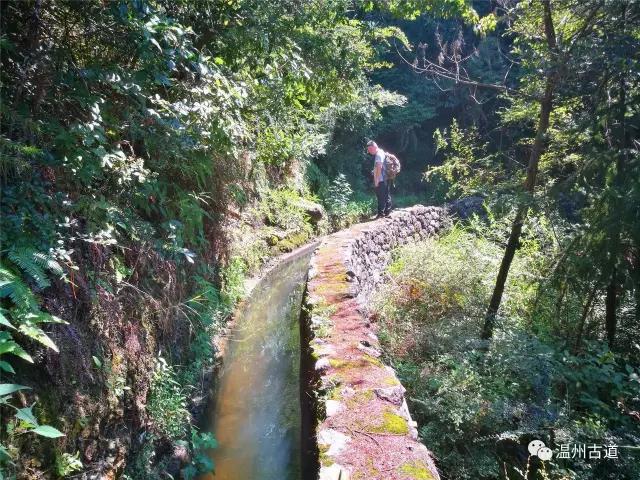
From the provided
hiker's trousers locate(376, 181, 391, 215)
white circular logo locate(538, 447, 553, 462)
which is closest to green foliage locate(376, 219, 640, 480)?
white circular logo locate(538, 447, 553, 462)

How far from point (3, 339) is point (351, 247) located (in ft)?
20.1

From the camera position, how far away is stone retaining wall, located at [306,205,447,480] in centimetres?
270

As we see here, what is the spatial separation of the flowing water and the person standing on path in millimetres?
4606

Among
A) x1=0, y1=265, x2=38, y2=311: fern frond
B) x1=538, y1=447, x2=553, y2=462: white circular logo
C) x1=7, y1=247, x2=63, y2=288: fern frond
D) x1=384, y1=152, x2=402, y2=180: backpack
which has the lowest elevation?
x1=538, y1=447, x2=553, y2=462: white circular logo

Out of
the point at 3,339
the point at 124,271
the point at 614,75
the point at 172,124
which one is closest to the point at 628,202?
the point at 614,75

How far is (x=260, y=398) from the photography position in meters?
4.93

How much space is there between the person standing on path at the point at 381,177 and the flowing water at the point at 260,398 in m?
4.61

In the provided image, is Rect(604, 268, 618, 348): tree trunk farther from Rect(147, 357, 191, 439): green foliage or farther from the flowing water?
Rect(147, 357, 191, 439): green foliage

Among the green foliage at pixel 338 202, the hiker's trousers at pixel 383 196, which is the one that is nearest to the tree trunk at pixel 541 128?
the hiker's trousers at pixel 383 196

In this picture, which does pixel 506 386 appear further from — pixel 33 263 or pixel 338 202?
pixel 338 202

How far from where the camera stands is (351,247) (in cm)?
767

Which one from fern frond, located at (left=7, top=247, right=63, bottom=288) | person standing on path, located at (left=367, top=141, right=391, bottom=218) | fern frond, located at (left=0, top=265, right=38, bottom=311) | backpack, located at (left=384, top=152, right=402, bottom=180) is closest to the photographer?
fern frond, located at (left=0, top=265, right=38, bottom=311)

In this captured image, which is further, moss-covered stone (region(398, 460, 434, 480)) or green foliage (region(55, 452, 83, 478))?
moss-covered stone (region(398, 460, 434, 480))

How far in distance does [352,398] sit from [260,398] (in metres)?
1.91
